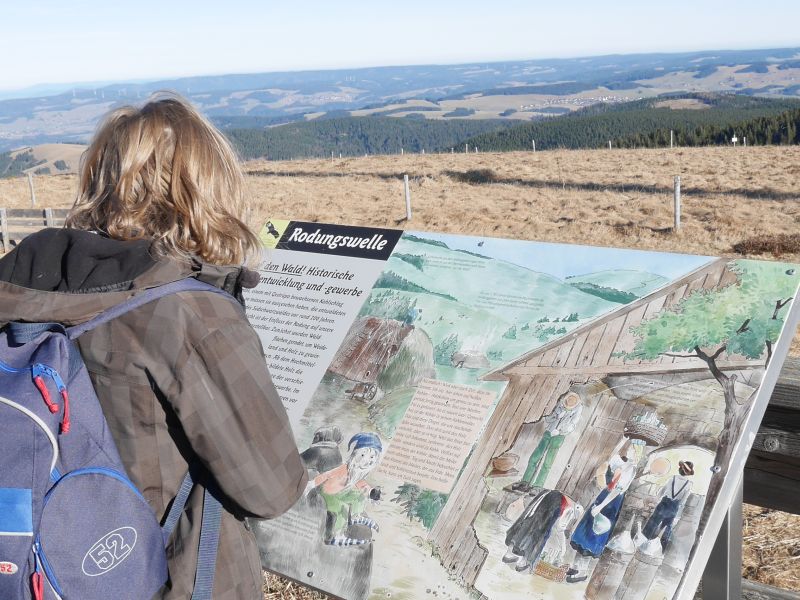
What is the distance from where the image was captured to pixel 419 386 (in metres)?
2.56

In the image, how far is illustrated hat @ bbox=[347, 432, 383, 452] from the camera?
2525 mm

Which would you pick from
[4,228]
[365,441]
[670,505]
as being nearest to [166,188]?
[365,441]

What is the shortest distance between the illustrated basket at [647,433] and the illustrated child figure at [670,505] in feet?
0.30

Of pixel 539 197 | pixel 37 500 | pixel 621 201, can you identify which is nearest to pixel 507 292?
pixel 37 500

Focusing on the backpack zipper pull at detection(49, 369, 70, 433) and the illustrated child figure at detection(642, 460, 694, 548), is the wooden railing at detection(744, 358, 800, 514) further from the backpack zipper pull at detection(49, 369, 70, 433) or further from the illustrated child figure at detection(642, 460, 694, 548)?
the backpack zipper pull at detection(49, 369, 70, 433)

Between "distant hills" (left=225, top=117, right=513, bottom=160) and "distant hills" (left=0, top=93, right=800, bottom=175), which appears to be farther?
"distant hills" (left=225, top=117, right=513, bottom=160)

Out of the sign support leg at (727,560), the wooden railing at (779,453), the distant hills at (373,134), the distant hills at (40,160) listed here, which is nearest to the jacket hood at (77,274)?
the sign support leg at (727,560)

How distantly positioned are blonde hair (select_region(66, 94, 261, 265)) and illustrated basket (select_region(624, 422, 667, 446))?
3.49ft

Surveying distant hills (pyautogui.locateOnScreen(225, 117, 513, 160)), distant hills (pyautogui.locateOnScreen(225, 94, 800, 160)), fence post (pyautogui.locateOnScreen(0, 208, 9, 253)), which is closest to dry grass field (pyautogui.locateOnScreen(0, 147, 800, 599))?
fence post (pyautogui.locateOnScreen(0, 208, 9, 253))

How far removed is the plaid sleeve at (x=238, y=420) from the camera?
1.67 m

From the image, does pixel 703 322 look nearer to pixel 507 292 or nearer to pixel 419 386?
pixel 507 292

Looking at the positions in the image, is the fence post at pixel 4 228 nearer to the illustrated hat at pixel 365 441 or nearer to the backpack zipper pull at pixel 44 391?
the illustrated hat at pixel 365 441

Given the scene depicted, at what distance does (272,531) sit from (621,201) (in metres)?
20.5

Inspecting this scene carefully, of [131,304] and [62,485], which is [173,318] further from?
[62,485]
